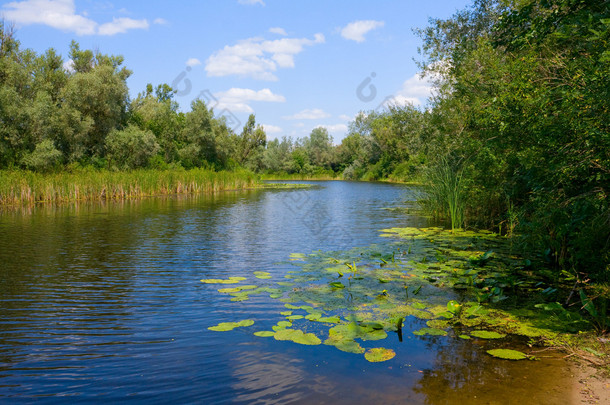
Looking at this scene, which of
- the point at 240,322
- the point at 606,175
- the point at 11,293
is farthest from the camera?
the point at 11,293

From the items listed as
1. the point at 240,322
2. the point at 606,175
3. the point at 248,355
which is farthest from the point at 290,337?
the point at 606,175

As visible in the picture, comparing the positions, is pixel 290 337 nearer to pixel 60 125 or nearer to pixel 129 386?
pixel 129 386

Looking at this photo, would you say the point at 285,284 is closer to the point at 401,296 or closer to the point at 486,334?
the point at 401,296

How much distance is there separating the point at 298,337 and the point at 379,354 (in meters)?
1.00

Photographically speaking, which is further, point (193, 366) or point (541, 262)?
point (541, 262)

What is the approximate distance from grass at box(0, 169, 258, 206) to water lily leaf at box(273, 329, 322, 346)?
2372 cm

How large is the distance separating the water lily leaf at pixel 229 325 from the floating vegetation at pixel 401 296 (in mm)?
431

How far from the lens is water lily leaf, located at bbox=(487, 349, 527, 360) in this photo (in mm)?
4250

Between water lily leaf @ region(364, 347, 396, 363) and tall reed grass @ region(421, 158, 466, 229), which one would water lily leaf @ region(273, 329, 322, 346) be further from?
tall reed grass @ region(421, 158, 466, 229)

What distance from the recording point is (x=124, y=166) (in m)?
35.6

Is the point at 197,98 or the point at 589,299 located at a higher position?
the point at 197,98

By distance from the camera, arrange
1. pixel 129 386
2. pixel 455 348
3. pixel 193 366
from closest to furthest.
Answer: pixel 129 386 < pixel 193 366 < pixel 455 348

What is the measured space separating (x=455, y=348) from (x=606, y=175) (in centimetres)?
286

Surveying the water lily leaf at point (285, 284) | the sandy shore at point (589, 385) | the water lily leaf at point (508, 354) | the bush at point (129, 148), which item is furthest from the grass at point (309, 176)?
the sandy shore at point (589, 385)
